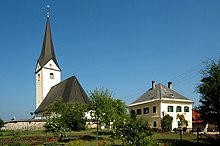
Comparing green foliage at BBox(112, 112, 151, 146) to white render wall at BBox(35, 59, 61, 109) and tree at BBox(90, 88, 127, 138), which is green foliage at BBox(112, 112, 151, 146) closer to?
tree at BBox(90, 88, 127, 138)

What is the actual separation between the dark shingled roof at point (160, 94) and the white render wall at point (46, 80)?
31.2 meters

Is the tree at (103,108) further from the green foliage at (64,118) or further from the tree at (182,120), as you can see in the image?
the tree at (182,120)

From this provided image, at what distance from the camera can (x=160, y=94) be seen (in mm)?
52781

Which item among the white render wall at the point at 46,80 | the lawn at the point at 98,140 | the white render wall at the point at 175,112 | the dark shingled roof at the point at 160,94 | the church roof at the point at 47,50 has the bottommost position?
the lawn at the point at 98,140

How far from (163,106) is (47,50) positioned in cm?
4286

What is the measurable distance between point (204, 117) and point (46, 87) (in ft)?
195

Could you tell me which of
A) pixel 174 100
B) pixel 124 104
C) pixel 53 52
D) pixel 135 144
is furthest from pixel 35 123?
pixel 135 144

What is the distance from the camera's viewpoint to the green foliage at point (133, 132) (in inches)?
668

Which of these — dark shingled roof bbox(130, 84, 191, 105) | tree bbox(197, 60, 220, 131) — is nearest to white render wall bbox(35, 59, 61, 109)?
dark shingled roof bbox(130, 84, 191, 105)

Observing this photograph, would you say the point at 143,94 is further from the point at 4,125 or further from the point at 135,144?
the point at 135,144

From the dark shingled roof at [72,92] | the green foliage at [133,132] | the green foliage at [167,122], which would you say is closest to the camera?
the green foliage at [133,132]

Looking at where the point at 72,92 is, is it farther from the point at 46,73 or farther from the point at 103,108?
the point at 103,108

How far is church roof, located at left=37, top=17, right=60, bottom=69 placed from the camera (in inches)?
3213

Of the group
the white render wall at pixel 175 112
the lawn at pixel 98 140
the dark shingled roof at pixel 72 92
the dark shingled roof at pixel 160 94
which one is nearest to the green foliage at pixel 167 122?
the white render wall at pixel 175 112
